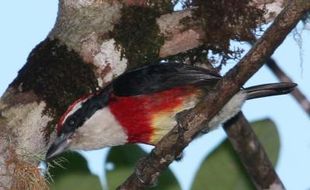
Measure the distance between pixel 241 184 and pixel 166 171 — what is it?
339 mm

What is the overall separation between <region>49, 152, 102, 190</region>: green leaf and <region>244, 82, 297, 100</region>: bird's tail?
957 millimetres

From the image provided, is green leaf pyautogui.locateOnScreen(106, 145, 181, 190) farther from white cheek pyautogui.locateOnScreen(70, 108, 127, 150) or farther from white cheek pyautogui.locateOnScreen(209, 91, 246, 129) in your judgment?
white cheek pyautogui.locateOnScreen(209, 91, 246, 129)

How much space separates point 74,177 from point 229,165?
0.71 metres

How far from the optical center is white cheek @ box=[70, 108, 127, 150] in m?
3.90

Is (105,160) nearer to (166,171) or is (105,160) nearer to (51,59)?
(166,171)

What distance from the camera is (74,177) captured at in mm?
3467

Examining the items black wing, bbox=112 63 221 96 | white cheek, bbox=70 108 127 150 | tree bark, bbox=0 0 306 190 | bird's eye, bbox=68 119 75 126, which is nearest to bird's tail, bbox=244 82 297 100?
black wing, bbox=112 63 221 96

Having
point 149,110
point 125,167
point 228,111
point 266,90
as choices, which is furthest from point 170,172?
point 266,90

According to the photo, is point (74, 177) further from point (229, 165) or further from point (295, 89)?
point (295, 89)

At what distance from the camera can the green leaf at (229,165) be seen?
3.42m

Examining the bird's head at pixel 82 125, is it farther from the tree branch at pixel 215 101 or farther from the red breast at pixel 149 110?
the tree branch at pixel 215 101

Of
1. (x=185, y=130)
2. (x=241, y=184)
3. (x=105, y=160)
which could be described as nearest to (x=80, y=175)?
(x=105, y=160)

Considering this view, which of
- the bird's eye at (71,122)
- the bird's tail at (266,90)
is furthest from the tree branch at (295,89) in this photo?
the bird's eye at (71,122)

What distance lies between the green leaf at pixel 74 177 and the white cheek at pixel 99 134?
0.31ft
